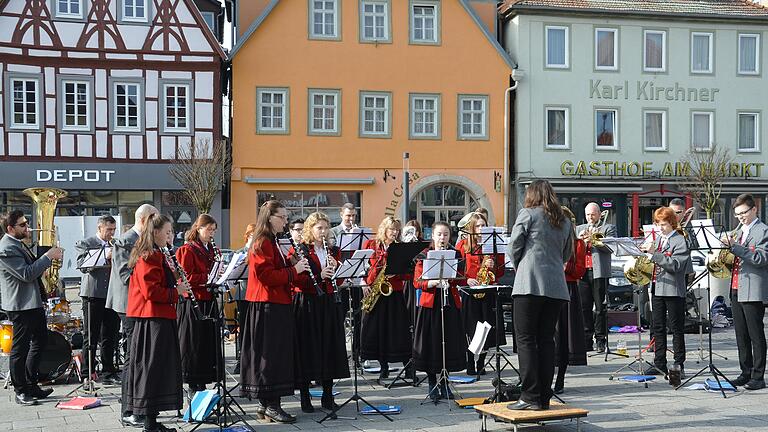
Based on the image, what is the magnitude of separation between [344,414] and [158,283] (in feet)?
7.69

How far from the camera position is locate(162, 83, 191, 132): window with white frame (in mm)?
26797

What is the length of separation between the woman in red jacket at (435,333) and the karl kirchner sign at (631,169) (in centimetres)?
2128

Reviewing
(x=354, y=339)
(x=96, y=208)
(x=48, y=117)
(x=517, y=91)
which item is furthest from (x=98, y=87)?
(x=354, y=339)

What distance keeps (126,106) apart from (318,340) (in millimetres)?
19805

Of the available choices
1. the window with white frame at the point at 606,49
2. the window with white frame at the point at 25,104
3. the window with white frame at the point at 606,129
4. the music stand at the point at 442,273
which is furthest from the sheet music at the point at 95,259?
the window with white frame at the point at 606,49

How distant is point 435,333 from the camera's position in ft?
30.6

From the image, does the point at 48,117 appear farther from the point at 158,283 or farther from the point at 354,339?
the point at 158,283

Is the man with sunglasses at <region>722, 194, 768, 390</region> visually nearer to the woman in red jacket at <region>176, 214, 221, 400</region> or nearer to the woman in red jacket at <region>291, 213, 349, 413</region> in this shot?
the woman in red jacket at <region>291, 213, 349, 413</region>

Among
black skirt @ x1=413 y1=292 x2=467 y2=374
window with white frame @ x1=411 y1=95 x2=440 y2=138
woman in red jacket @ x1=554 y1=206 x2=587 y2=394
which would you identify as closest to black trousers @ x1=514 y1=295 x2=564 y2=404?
black skirt @ x1=413 y1=292 x2=467 y2=374

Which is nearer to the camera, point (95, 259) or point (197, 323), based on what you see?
point (197, 323)

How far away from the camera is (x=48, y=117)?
2597 centimetres

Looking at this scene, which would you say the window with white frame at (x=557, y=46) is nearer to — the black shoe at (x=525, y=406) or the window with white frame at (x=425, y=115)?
the window with white frame at (x=425, y=115)

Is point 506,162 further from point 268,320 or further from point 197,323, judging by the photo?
point 268,320

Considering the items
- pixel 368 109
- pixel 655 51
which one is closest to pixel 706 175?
pixel 655 51
